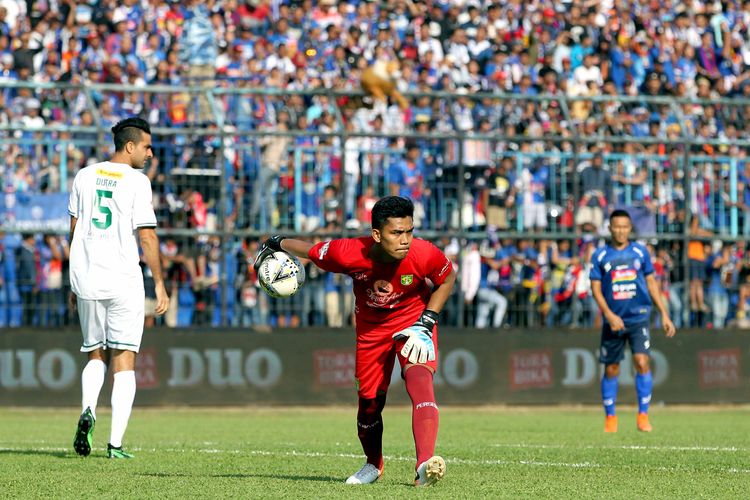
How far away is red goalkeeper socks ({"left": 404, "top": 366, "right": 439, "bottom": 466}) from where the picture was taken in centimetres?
738

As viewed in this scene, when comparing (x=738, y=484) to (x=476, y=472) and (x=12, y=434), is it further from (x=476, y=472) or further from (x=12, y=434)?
(x=12, y=434)

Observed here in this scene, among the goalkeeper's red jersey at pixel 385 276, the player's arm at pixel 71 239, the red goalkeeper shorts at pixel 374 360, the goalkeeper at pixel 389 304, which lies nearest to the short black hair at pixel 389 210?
the goalkeeper at pixel 389 304

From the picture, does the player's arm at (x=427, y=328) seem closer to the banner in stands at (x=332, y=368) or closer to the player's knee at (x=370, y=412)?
the player's knee at (x=370, y=412)

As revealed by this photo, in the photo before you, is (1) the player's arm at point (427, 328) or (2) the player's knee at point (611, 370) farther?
(2) the player's knee at point (611, 370)

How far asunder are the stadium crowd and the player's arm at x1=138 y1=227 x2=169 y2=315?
24.2ft

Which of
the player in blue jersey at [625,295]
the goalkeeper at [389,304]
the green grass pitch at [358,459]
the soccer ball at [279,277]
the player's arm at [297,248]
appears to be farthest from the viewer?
the player in blue jersey at [625,295]

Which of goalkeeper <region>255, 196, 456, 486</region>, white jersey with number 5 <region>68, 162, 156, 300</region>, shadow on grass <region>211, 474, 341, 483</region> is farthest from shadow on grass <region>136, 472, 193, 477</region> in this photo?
white jersey with number 5 <region>68, 162, 156, 300</region>

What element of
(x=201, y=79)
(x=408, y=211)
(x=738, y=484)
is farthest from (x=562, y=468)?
(x=201, y=79)

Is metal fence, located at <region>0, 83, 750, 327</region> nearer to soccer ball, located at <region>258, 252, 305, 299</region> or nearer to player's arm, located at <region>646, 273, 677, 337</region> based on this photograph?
player's arm, located at <region>646, 273, 677, 337</region>

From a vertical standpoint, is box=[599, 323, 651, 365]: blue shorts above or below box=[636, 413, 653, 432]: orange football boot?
above

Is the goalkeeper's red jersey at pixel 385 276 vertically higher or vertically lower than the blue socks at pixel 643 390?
higher

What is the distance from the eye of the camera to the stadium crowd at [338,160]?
1702 cm

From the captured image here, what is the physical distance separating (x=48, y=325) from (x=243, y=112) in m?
3.88

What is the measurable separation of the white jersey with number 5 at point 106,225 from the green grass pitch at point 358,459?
1.24m
